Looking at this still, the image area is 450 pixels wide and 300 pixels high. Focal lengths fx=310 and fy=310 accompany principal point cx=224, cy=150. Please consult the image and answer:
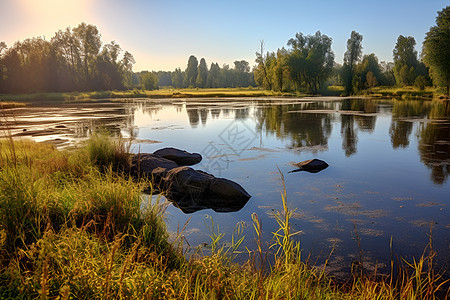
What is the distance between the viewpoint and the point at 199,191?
7547 mm

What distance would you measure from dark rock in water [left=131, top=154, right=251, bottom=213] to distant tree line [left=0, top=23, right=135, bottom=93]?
77098mm

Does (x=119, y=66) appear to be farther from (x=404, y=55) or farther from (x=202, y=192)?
(x=202, y=192)

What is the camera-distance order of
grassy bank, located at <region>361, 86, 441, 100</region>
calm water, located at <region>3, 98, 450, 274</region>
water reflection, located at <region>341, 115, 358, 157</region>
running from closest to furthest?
calm water, located at <region>3, 98, 450, 274</region>
water reflection, located at <region>341, 115, 358, 157</region>
grassy bank, located at <region>361, 86, 441, 100</region>

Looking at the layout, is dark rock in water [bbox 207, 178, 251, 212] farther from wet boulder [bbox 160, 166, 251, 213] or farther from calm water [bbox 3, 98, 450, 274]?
calm water [bbox 3, 98, 450, 274]

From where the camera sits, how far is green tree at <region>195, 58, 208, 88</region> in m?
129

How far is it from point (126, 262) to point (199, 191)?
5.36 meters

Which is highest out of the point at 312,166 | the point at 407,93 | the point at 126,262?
the point at 407,93

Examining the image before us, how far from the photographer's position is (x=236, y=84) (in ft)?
477

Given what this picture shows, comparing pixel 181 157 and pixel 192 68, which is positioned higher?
pixel 192 68

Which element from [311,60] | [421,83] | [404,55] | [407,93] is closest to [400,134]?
[407,93]

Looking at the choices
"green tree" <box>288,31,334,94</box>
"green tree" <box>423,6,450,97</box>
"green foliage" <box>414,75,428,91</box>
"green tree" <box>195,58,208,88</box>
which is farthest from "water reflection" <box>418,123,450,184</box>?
"green tree" <box>195,58,208,88</box>

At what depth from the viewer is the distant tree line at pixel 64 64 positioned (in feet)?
230

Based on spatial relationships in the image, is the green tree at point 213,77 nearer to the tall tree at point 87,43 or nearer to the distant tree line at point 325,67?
the distant tree line at point 325,67

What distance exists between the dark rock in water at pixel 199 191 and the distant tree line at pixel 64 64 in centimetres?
7710
